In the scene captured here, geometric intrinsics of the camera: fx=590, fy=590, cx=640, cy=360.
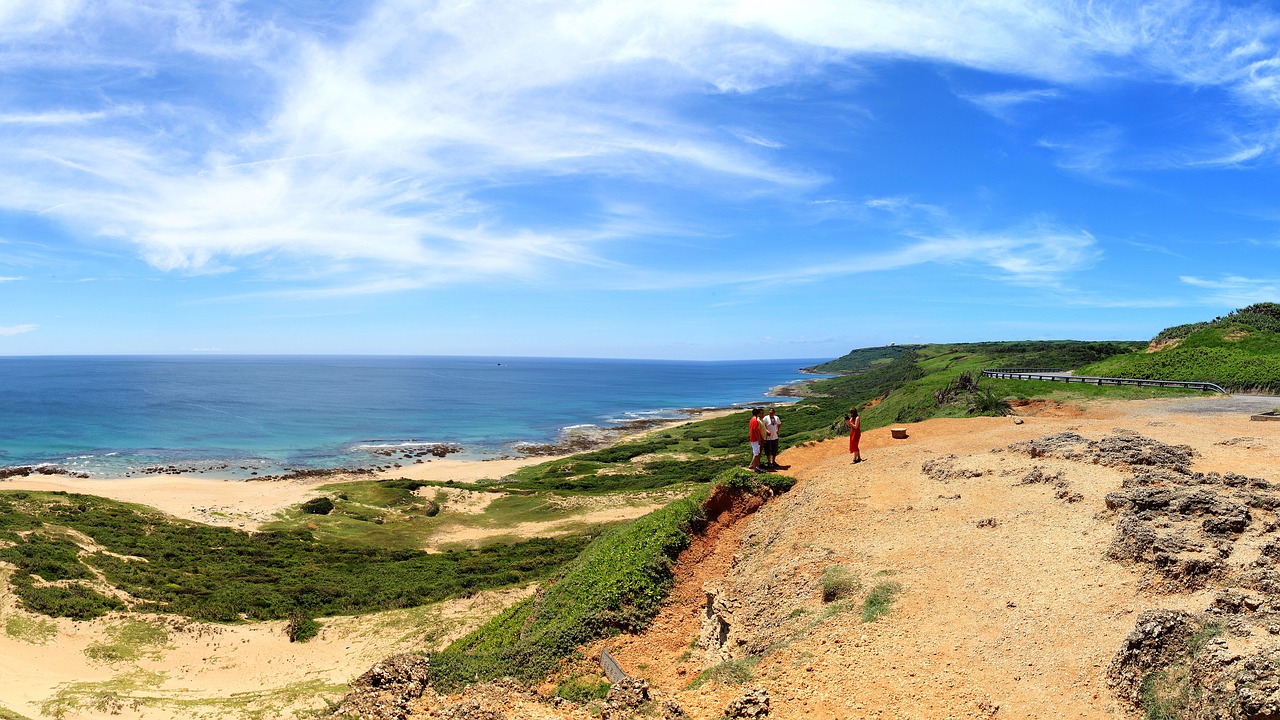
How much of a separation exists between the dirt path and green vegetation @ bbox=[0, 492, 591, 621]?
43.4ft

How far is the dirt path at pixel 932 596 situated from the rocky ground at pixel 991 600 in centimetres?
4

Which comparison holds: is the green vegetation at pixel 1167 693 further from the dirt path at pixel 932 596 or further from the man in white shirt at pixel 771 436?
the man in white shirt at pixel 771 436

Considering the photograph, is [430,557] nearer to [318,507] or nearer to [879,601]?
[318,507]

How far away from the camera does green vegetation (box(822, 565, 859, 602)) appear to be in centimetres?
1070

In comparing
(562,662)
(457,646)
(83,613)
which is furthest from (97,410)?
(562,662)

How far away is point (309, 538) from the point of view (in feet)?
104

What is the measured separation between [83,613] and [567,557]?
16416 millimetres

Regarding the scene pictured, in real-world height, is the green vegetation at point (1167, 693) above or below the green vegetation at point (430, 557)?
above

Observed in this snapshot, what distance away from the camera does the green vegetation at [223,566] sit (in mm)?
20734

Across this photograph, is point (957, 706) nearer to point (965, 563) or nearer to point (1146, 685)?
point (1146, 685)

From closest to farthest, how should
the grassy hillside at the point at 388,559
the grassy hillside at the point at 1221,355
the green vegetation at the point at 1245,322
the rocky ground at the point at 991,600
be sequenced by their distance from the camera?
the rocky ground at the point at 991,600 < the grassy hillside at the point at 388,559 < the grassy hillside at the point at 1221,355 < the green vegetation at the point at 1245,322

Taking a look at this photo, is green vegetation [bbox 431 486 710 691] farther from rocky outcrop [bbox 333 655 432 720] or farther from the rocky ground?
the rocky ground

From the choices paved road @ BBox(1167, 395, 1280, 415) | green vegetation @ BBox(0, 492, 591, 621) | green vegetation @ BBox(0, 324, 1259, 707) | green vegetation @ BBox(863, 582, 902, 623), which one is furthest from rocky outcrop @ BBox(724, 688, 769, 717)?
paved road @ BBox(1167, 395, 1280, 415)

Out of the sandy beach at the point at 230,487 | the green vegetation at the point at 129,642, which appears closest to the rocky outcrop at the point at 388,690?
the green vegetation at the point at 129,642
